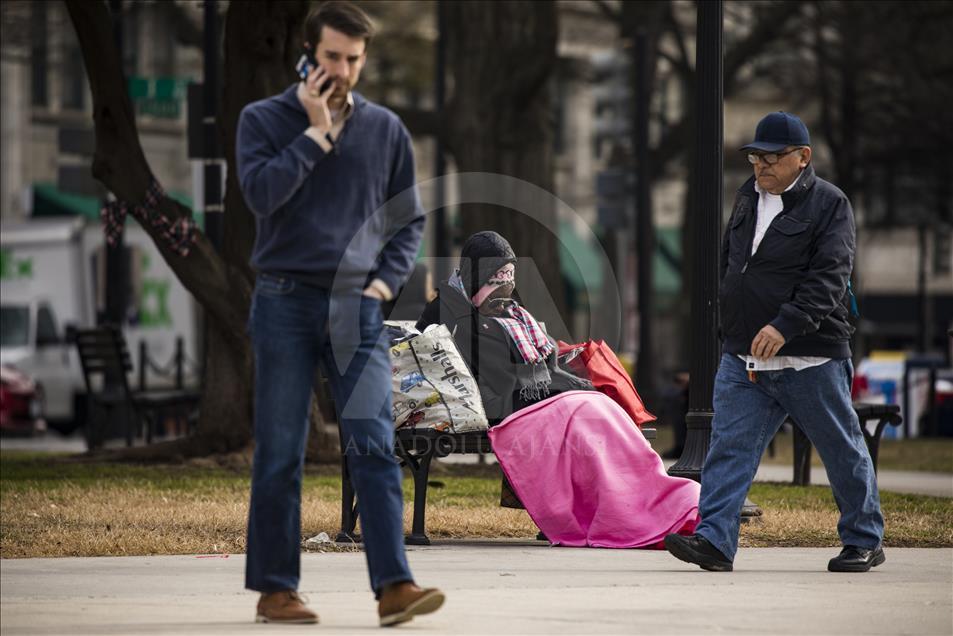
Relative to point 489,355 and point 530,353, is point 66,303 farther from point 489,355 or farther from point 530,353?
point 530,353

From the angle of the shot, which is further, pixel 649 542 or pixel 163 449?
pixel 163 449

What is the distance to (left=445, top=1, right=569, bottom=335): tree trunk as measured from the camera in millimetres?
21031

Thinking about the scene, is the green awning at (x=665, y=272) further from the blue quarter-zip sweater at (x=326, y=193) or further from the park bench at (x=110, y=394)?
the blue quarter-zip sweater at (x=326, y=193)

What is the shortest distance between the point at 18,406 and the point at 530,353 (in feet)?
49.6

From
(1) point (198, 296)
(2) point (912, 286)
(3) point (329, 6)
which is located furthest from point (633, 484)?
(2) point (912, 286)

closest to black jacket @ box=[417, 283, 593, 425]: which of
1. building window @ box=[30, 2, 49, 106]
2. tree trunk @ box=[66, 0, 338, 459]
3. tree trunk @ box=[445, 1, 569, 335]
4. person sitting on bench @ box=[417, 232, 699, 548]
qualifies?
person sitting on bench @ box=[417, 232, 699, 548]

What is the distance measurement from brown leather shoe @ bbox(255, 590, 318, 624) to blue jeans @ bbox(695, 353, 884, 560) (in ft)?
7.44

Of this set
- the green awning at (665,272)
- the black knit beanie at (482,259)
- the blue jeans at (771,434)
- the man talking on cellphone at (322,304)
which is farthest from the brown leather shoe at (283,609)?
the green awning at (665,272)

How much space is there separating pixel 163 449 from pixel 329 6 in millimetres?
9054

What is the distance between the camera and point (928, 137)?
33094mm

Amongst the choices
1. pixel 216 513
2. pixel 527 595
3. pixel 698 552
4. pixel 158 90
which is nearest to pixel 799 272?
pixel 698 552

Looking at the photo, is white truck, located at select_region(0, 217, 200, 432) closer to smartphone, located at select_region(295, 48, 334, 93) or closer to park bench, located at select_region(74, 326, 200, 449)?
park bench, located at select_region(74, 326, 200, 449)

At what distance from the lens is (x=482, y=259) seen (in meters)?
9.34

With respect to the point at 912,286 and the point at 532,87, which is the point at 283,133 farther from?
the point at 912,286
